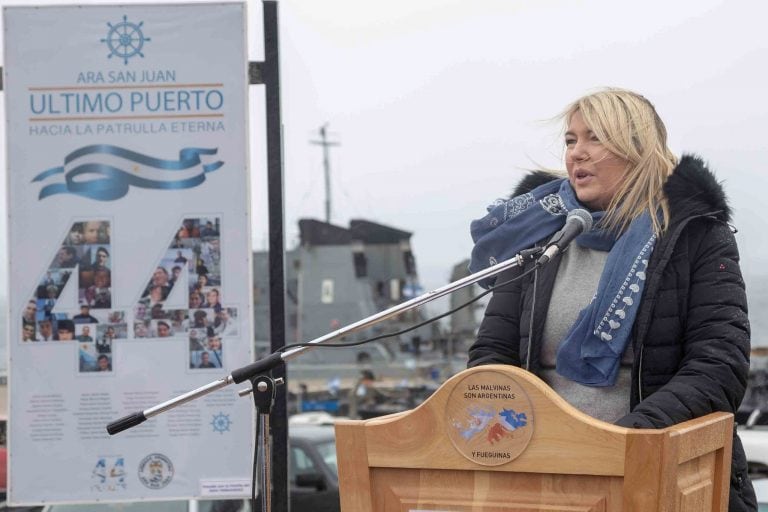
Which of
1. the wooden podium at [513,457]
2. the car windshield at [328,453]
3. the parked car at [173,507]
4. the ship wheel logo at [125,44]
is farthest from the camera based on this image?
the car windshield at [328,453]

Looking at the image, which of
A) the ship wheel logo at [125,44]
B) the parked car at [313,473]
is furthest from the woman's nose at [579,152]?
the parked car at [313,473]

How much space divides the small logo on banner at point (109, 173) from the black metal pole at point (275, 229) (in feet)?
0.94

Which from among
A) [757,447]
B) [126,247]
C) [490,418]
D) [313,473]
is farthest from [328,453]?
[490,418]

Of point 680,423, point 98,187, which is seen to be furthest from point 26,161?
point 680,423

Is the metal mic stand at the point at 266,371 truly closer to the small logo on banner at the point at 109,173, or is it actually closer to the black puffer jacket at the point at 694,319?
the black puffer jacket at the point at 694,319

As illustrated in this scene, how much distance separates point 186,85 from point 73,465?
1.21 meters

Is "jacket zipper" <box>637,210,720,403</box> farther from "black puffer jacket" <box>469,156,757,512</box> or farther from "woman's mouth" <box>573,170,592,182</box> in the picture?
"woman's mouth" <box>573,170,592,182</box>

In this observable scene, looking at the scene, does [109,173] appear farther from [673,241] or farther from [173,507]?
[673,241]

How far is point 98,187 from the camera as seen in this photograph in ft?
11.9

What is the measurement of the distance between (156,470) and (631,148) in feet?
6.36

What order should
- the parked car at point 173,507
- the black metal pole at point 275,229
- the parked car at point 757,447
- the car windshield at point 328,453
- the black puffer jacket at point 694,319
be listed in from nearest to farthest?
1. the black puffer jacket at point 694,319
2. the black metal pole at point 275,229
3. the parked car at point 757,447
4. the parked car at point 173,507
5. the car windshield at point 328,453

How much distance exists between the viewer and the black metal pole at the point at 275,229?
3486 mm

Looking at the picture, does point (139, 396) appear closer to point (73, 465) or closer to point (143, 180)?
point (73, 465)

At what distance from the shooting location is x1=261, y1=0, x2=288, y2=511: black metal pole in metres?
3.49
